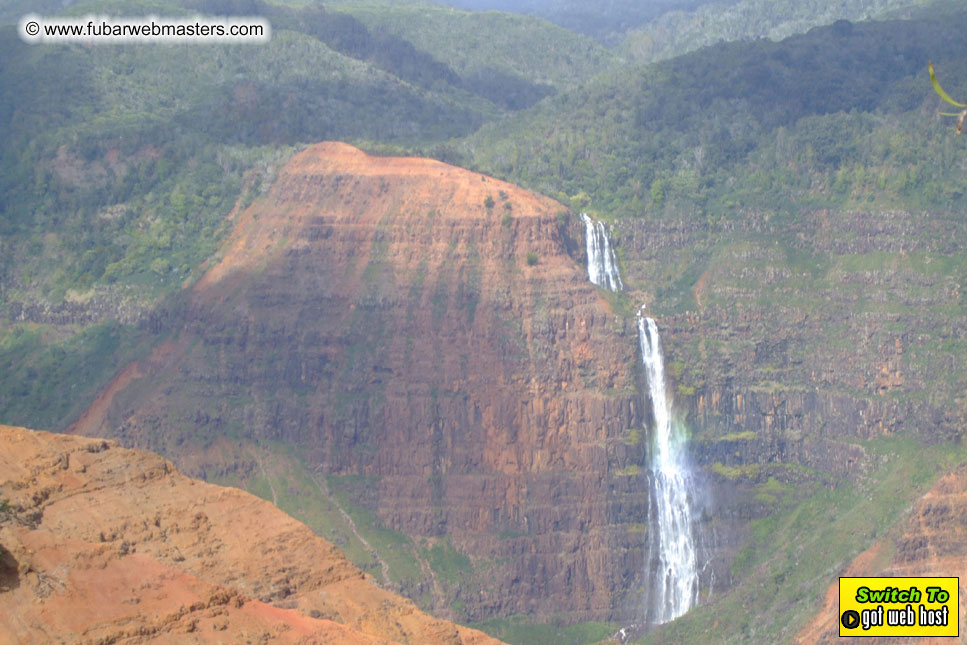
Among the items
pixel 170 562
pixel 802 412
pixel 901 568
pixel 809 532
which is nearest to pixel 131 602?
pixel 170 562

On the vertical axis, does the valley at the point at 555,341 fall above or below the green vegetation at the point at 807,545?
above

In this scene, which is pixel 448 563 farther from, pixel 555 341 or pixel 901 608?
pixel 901 608

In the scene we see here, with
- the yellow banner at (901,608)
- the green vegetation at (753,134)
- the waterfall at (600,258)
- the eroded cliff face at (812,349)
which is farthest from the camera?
the green vegetation at (753,134)

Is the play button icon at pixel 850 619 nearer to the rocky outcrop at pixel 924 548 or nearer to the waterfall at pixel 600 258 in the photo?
the rocky outcrop at pixel 924 548

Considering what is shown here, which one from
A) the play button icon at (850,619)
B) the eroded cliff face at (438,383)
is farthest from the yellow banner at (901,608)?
the eroded cliff face at (438,383)

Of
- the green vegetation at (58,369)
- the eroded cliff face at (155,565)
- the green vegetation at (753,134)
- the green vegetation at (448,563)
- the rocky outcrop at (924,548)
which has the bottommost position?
the green vegetation at (448,563)

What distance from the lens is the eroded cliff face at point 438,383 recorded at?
84500 mm

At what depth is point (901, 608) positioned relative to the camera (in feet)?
195

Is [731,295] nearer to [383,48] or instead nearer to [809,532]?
[809,532]

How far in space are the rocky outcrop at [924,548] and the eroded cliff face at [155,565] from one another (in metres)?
27.4

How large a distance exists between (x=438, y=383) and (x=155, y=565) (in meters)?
50.9

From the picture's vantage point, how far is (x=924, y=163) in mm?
98062

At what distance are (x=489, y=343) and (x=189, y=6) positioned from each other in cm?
7593

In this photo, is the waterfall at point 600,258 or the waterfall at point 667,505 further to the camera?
the waterfall at point 600,258
